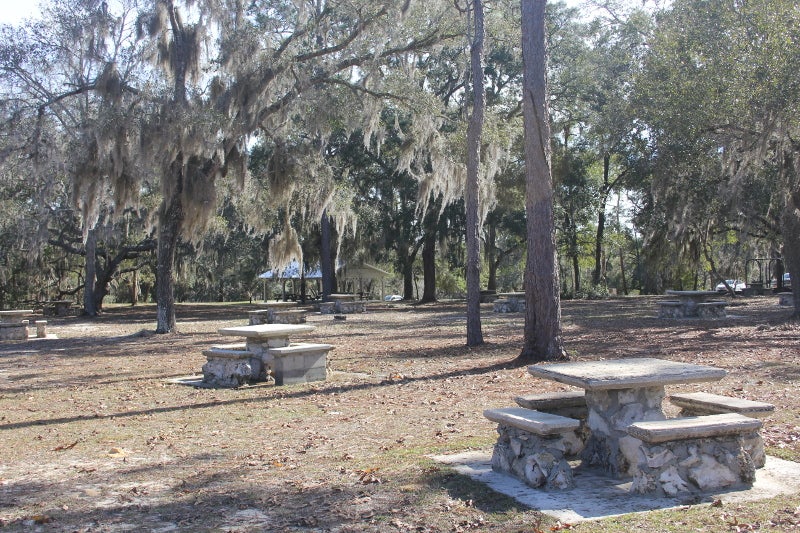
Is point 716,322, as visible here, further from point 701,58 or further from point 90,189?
point 90,189

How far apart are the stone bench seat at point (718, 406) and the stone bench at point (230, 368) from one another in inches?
226

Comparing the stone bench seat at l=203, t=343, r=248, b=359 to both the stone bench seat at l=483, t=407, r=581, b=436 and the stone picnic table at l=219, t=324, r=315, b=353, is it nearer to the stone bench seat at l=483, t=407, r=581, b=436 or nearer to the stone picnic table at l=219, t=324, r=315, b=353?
the stone picnic table at l=219, t=324, r=315, b=353

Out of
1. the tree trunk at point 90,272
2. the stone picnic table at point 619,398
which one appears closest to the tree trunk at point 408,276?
the tree trunk at point 90,272

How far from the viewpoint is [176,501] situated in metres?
4.38

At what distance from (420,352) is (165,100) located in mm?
7997

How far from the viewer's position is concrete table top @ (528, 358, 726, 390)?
15.0ft

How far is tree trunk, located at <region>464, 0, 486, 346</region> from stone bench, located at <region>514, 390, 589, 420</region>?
702cm

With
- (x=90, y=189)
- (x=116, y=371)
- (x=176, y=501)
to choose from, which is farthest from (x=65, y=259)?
(x=176, y=501)

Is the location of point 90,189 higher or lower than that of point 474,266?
higher

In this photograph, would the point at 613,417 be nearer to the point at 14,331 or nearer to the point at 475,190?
the point at 475,190

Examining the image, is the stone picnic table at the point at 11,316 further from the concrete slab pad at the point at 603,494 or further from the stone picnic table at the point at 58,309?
the concrete slab pad at the point at 603,494

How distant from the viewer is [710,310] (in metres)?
18.5

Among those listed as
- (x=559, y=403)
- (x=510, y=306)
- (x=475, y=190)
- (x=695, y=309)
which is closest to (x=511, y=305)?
(x=510, y=306)

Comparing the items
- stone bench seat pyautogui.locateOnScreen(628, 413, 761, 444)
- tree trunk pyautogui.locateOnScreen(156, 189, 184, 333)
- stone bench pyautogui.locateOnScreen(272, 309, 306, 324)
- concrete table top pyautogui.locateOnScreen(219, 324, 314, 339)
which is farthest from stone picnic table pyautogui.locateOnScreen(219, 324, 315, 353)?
stone bench pyautogui.locateOnScreen(272, 309, 306, 324)
